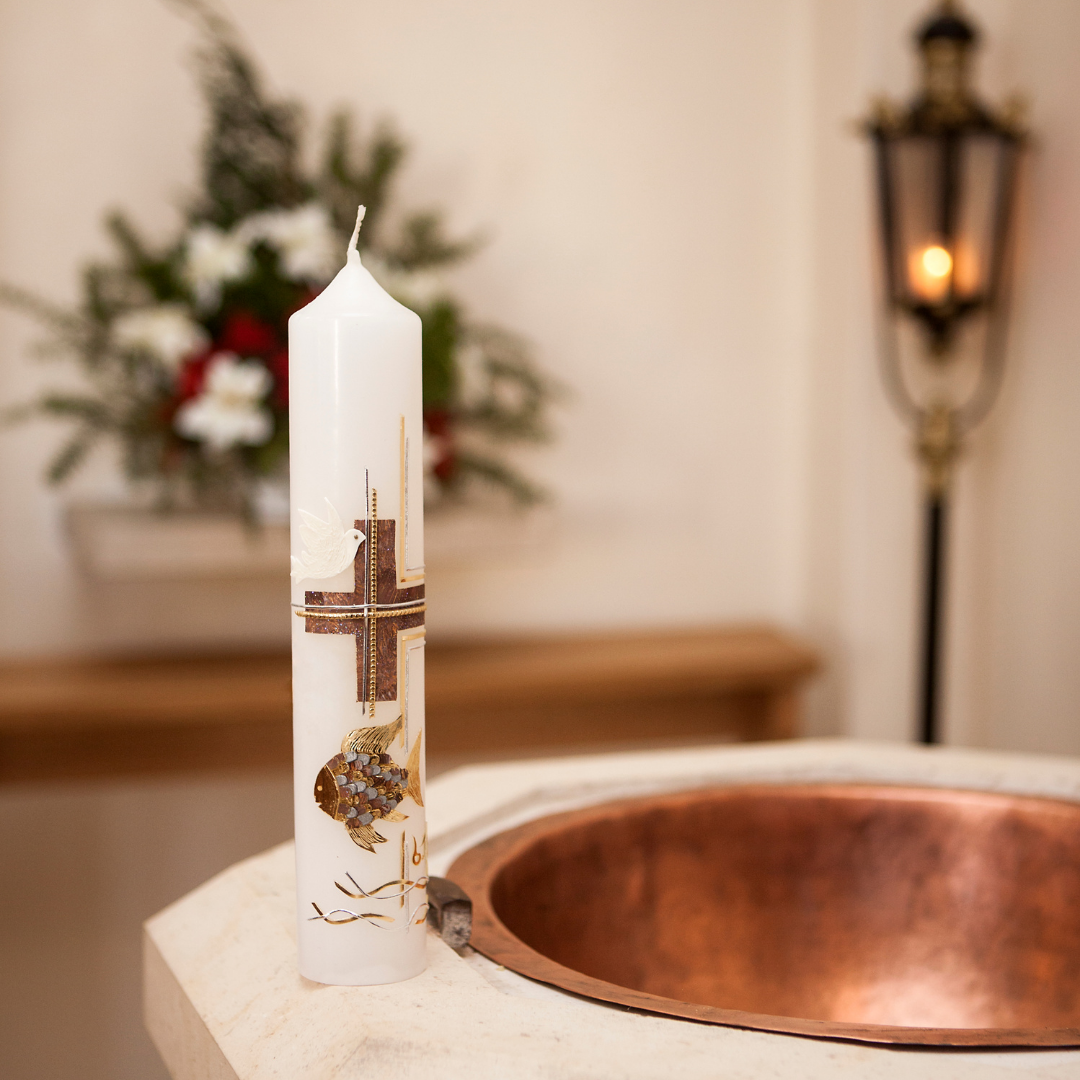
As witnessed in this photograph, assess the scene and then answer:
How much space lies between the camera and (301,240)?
1646 millimetres

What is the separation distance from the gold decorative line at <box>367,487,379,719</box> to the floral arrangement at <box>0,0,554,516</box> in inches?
46.2

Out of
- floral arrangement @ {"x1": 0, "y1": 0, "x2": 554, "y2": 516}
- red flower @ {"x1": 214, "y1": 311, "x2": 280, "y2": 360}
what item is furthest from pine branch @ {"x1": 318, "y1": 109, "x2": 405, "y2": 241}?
red flower @ {"x1": 214, "y1": 311, "x2": 280, "y2": 360}

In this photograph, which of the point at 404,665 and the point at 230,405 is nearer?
the point at 404,665

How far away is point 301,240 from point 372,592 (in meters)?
1.28

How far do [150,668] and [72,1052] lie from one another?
0.70 meters

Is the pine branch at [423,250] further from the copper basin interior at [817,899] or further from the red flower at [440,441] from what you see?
the copper basin interior at [817,899]

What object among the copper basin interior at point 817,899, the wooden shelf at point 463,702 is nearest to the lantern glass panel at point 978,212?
the wooden shelf at point 463,702

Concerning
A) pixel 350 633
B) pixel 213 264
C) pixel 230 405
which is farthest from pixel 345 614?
pixel 213 264

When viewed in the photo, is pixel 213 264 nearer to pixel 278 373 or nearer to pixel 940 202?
pixel 278 373

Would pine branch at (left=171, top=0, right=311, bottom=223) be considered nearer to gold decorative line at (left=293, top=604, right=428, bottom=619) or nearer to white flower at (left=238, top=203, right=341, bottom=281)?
white flower at (left=238, top=203, right=341, bottom=281)

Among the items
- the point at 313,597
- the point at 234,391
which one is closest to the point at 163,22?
the point at 234,391

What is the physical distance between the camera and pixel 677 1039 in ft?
1.39

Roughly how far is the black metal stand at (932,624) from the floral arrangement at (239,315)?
2.26 feet

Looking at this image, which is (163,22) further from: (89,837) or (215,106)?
(89,837)
